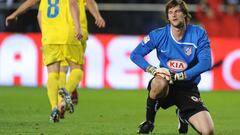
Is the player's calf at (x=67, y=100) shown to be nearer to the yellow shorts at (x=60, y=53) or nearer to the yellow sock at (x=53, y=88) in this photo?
the yellow sock at (x=53, y=88)

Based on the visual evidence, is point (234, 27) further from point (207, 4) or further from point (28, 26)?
point (28, 26)

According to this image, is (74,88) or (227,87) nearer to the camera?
(74,88)

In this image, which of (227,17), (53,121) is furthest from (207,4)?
(53,121)

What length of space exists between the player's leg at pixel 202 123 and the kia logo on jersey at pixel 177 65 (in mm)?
543

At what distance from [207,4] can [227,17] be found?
609mm

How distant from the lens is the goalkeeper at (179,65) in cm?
907

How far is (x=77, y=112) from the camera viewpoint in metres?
13.1

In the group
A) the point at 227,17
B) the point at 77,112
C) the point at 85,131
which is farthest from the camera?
the point at 227,17

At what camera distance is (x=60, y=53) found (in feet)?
38.3

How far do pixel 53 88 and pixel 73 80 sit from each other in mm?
480

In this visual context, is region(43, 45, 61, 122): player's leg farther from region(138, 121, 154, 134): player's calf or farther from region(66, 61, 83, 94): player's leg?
region(138, 121, 154, 134): player's calf

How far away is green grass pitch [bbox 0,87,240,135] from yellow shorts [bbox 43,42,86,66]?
0.83 metres

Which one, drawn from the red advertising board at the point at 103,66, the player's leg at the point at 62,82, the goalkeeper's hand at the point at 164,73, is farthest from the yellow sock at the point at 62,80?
the red advertising board at the point at 103,66

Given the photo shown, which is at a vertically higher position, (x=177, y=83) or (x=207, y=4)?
(x=207, y=4)
